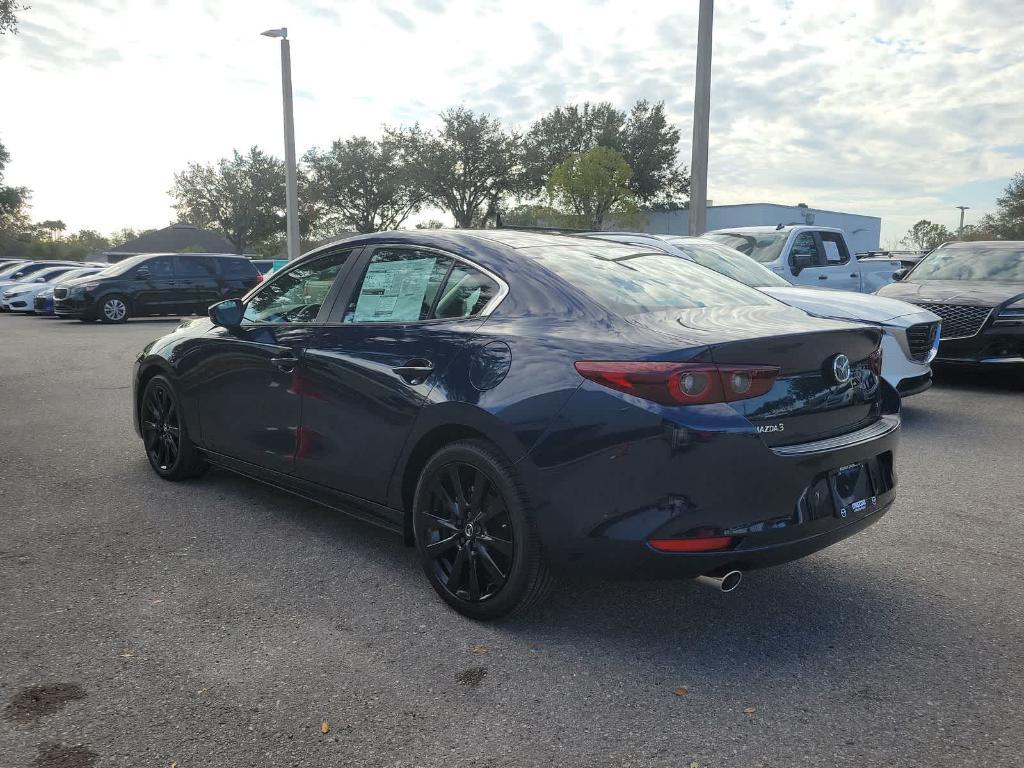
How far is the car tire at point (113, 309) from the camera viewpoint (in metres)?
20.5

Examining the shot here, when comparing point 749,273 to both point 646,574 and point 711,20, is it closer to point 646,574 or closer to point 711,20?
point 646,574

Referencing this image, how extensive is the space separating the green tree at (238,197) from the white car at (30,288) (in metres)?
42.8

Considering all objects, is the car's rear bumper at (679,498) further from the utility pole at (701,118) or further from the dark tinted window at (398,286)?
the utility pole at (701,118)

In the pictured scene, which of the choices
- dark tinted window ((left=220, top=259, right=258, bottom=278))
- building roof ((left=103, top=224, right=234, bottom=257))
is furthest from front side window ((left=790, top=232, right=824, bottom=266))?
building roof ((left=103, top=224, right=234, bottom=257))

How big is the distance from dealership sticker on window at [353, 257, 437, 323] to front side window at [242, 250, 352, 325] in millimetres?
302

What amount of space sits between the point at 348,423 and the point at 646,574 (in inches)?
62.2

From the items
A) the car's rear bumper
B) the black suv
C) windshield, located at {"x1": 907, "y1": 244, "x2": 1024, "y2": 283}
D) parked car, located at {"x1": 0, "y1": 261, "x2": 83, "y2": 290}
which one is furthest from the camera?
parked car, located at {"x1": 0, "y1": 261, "x2": 83, "y2": 290}

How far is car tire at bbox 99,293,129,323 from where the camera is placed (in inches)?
806

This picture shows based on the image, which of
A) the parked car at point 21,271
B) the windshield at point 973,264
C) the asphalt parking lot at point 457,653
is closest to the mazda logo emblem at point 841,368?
the asphalt parking lot at point 457,653

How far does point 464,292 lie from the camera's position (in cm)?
367

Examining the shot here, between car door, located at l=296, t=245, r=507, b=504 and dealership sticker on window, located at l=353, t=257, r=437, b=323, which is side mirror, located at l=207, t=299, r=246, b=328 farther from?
dealership sticker on window, located at l=353, t=257, r=437, b=323

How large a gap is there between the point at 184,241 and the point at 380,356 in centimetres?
6988

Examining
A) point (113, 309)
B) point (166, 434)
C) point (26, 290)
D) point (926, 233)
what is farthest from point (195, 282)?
point (926, 233)

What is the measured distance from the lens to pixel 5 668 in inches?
118
